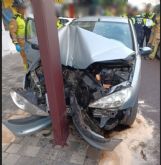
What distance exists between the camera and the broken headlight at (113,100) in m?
3.05

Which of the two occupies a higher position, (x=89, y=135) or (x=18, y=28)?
(x=18, y=28)

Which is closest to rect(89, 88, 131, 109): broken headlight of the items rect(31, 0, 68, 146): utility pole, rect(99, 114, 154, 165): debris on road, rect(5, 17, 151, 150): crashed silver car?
rect(5, 17, 151, 150): crashed silver car

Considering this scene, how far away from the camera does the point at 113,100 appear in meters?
3.06

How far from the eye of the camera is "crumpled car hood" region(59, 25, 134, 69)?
335 centimetres

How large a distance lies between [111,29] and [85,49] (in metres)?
1.64

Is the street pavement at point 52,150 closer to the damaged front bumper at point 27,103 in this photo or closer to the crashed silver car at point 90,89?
the crashed silver car at point 90,89

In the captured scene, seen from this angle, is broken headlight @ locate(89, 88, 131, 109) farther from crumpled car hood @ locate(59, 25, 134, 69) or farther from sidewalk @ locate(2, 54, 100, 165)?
sidewalk @ locate(2, 54, 100, 165)

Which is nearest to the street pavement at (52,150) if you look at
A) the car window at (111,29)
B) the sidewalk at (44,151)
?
the sidewalk at (44,151)

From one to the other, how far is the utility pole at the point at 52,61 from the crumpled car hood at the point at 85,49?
1.03 ft

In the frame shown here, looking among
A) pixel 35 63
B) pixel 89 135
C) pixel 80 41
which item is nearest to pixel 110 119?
pixel 89 135

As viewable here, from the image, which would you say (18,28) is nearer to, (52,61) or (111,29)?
(111,29)

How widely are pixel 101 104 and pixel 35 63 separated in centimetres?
140

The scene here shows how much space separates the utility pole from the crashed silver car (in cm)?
19

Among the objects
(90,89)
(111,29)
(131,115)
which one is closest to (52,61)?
(90,89)
